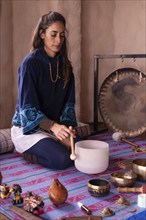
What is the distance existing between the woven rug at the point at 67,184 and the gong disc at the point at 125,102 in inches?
14.9

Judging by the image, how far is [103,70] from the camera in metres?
3.39

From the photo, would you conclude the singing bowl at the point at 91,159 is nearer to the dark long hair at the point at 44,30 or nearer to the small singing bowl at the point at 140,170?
the small singing bowl at the point at 140,170

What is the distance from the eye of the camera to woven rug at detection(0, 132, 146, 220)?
1528 millimetres

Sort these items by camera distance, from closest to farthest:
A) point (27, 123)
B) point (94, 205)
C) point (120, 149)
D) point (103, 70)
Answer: point (94, 205) → point (27, 123) → point (120, 149) → point (103, 70)

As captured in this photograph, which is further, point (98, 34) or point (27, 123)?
point (98, 34)

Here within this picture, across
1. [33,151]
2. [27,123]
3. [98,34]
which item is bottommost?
[33,151]

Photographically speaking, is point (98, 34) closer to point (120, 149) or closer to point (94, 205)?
point (120, 149)

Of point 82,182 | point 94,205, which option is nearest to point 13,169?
point 82,182

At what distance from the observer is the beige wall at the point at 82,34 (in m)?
3.09

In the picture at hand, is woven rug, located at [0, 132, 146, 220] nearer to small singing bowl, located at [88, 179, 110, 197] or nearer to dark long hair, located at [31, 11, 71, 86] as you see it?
small singing bowl, located at [88, 179, 110, 197]

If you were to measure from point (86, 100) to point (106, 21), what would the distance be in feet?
2.62

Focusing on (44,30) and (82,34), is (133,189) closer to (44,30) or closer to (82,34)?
(44,30)

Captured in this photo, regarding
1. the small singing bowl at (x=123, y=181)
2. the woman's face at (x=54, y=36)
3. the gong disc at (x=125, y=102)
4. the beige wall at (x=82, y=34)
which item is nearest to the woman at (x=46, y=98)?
the woman's face at (x=54, y=36)

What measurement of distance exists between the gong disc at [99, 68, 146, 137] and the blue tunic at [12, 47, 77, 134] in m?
0.73
